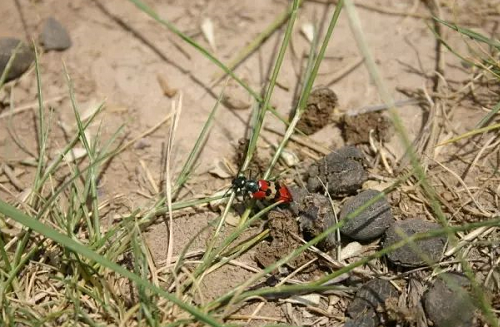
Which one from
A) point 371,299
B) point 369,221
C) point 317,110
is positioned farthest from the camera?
point 317,110

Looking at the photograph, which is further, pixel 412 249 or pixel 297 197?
pixel 297 197

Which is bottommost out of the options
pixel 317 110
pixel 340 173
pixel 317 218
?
pixel 317 218

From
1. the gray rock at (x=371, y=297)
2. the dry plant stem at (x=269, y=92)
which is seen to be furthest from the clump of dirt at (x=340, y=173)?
the gray rock at (x=371, y=297)

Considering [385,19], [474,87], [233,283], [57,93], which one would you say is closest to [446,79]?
[474,87]

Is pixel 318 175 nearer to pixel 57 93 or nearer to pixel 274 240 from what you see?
pixel 274 240

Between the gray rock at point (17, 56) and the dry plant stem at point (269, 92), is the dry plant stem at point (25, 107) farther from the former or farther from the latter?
the dry plant stem at point (269, 92)

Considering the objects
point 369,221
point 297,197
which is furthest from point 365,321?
point 297,197

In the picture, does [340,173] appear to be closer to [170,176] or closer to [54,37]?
[170,176]

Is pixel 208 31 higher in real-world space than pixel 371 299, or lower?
higher
